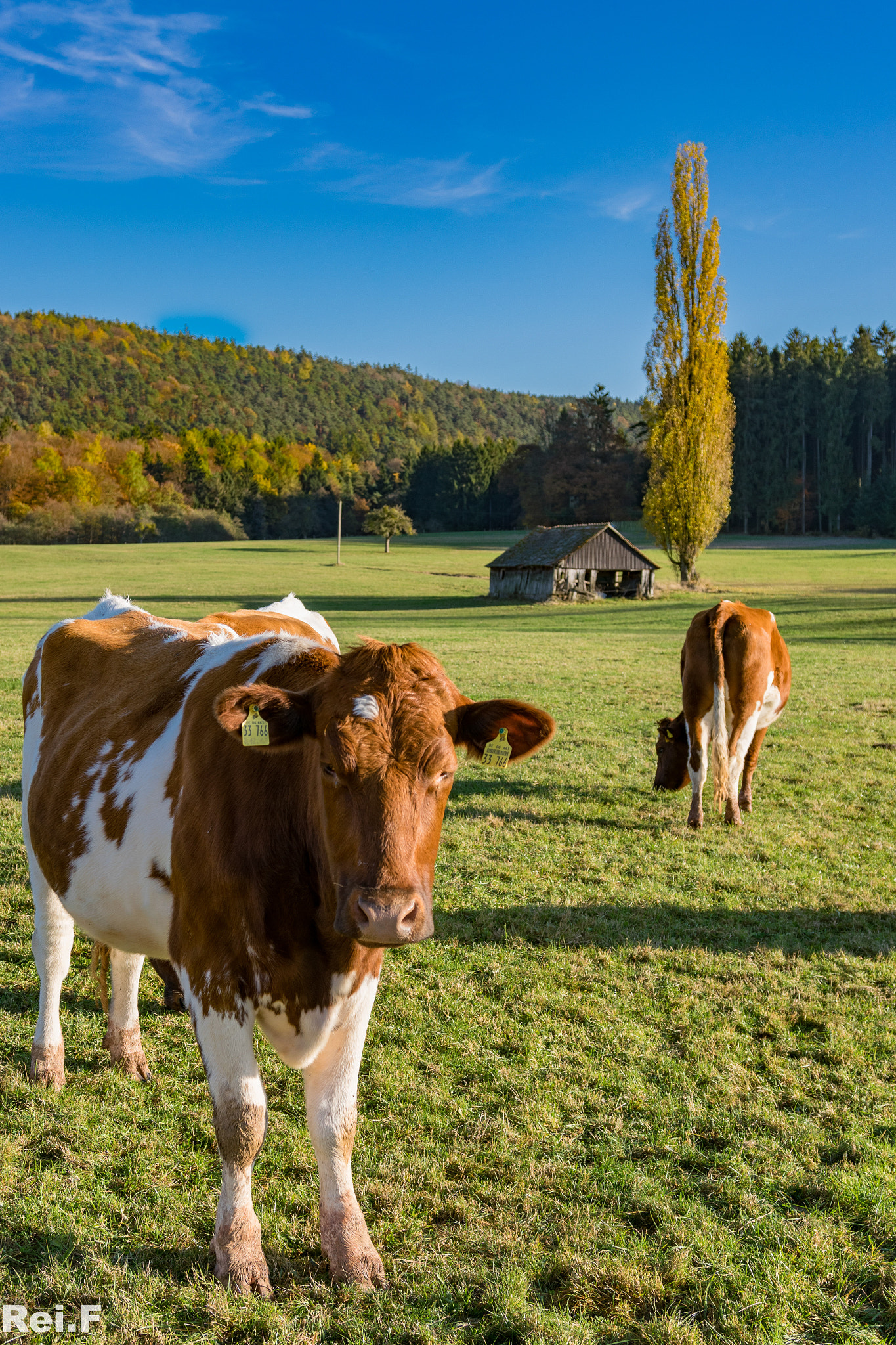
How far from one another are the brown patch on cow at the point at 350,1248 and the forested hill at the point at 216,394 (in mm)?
110065

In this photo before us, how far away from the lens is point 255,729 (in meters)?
2.56

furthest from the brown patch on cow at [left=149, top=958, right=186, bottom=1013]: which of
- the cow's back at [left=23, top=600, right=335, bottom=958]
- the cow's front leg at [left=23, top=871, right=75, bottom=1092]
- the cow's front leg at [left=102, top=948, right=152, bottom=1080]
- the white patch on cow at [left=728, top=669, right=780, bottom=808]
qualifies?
the white patch on cow at [left=728, top=669, right=780, bottom=808]

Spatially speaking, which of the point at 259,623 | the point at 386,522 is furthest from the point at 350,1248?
the point at 386,522

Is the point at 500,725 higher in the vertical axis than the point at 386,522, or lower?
lower

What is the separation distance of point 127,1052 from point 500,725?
2479mm

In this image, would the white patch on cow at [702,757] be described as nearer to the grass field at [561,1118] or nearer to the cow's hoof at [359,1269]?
the grass field at [561,1118]

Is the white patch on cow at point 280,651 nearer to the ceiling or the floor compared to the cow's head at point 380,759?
nearer to the ceiling

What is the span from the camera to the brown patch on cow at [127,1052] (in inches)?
149

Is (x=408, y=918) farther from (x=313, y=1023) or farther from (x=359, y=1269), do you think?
(x=359, y=1269)

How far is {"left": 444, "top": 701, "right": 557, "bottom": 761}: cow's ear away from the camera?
278 cm

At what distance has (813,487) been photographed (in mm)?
79500

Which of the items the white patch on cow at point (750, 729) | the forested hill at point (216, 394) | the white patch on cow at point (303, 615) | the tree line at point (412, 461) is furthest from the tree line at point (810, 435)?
the white patch on cow at point (303, 615)

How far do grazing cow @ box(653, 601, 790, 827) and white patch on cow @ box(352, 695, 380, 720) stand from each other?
557 centimetres

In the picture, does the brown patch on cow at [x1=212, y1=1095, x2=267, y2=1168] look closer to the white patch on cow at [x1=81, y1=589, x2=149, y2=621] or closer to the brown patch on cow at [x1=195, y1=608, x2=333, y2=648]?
the brown patch on cow at [x1=195, y1=608, x2=333, y2=648]
